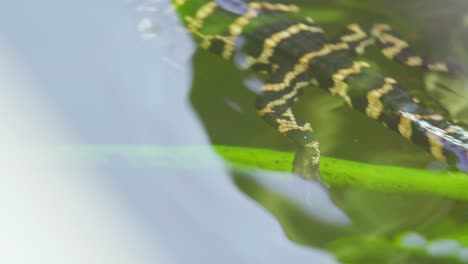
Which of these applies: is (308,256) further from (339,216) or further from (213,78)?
(213,78)

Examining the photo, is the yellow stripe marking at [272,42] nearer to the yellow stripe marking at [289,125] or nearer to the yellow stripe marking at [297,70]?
the yellow stripe marking at [297,70]

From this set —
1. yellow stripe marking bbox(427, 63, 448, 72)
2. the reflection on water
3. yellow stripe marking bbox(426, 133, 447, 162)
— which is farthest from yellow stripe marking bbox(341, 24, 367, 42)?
yellow stripe marking bbox(426, 133, 447, 162)

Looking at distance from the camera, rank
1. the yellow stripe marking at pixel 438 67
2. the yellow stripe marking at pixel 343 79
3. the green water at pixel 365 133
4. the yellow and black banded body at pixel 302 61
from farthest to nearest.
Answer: the yellow stripe marking at pixel 438 67
the yellow stripe marking at pixel 343 79
the yellow and black banded body at pixel 302 61
the green water at pixel 365 133

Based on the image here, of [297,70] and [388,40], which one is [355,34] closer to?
[388,40]

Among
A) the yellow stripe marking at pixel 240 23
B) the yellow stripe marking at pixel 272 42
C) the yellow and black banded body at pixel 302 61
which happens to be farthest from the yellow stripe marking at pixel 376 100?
the yellow stripe marking at pixel 240 23

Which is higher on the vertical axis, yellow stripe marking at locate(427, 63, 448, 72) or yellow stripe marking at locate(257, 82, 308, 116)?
yellow stripe marking at locate(257, 82, 308, 116)

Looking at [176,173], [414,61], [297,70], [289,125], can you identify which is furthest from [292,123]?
[414,61]

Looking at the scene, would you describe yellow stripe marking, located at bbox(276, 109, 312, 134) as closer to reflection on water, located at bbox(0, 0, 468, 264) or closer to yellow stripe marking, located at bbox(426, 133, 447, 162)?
reflection on water, located at bbox(0, 0, 468, 264)
